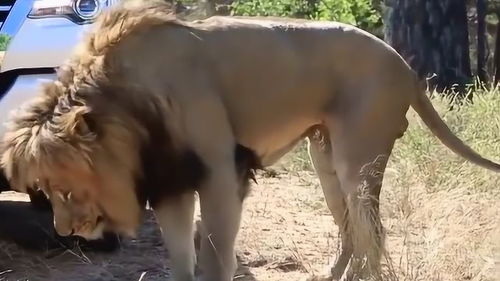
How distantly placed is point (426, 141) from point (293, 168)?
117cm

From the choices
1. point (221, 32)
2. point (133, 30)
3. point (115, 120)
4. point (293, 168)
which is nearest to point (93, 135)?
point (115, 120)

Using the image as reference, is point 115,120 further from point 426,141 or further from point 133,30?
point 426,141

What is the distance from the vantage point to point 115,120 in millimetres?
3568

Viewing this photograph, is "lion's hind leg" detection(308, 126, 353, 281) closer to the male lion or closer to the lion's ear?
the male lion

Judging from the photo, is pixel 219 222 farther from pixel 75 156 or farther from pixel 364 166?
pixel 364 166

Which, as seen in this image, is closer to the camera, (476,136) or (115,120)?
(115,120)

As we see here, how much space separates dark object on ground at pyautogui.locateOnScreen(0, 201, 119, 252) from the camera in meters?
5.17

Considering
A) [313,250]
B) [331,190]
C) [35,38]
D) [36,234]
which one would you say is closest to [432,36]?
[313,250]

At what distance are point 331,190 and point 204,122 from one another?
47.1 inches

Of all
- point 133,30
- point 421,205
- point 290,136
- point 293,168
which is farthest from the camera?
point 293,168

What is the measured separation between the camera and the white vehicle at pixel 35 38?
189 inches

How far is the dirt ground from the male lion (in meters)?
0.24

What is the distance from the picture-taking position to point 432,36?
411 inches

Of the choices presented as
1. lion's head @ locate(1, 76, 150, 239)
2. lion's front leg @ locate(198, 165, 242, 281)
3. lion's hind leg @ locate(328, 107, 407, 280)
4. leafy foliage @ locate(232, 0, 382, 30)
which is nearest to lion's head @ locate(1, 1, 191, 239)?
lion's head @ locate(1, 76, 150, 239)
